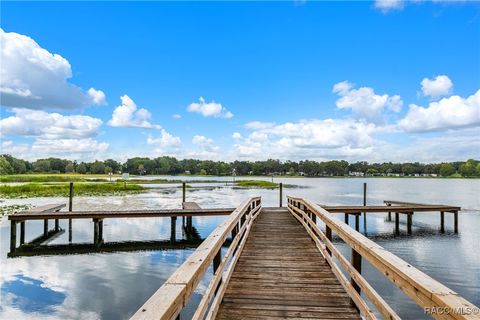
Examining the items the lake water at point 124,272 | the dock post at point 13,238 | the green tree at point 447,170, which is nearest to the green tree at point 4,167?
the lake water at point 124,272

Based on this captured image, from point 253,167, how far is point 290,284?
15909 centimetres

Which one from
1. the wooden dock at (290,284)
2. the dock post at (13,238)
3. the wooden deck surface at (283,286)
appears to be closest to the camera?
the wooden dock at (290,284)

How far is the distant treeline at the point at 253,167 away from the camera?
140 meters

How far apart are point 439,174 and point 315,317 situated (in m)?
196

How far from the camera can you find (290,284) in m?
5.04

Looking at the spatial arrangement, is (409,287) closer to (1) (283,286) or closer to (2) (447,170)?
(1) (283,286)

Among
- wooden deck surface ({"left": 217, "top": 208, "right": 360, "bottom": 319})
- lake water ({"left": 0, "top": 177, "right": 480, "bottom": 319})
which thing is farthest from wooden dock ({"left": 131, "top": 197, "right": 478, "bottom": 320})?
lake water ({"left": 0, "top": 177, "right": 480, "bottom": 319})

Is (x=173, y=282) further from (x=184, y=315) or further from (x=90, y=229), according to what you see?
(x=90, y=229)

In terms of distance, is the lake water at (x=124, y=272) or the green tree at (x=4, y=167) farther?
the green tree at (x=4, y=167)

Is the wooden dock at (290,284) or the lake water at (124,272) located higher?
the wooden dock at (290,284)

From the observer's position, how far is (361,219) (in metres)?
21.1

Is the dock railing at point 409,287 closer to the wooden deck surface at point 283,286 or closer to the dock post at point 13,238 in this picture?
the wooden deck surface at point 283,286

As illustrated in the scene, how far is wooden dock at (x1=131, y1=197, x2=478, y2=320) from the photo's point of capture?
1.92 meters

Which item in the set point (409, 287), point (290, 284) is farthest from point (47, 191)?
point (409, 287)
